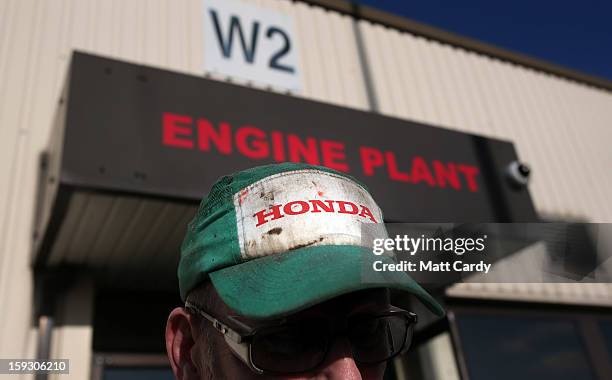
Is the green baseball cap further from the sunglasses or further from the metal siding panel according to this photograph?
the metal siding panel

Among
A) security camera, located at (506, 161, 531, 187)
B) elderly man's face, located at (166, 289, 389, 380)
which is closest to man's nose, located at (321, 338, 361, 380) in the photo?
elderly man's face, located at (166, 289, 389, 380)

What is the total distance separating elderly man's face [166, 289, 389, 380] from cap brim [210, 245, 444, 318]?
0.07 metres

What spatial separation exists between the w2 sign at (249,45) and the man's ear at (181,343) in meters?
4.68

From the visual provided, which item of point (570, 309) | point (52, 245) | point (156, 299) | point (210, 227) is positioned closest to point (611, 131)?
point (570, 309)

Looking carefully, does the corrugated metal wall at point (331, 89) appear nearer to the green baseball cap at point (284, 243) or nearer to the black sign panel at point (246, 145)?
the black sign panel at point (246, 145)

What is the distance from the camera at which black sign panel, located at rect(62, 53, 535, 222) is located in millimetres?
3346

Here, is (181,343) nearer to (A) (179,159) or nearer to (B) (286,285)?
(B) (286,285)

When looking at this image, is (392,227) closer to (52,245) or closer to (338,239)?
(338,239)

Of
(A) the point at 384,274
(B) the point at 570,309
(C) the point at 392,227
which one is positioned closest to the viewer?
(A) the point at 384,274

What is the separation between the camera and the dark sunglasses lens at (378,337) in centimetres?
134

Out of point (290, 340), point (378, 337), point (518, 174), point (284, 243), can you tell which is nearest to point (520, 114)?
point (518, 174)

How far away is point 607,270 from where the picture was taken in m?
1.34

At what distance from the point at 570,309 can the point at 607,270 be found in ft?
20.5

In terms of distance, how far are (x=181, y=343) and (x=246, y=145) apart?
241 centimetres
